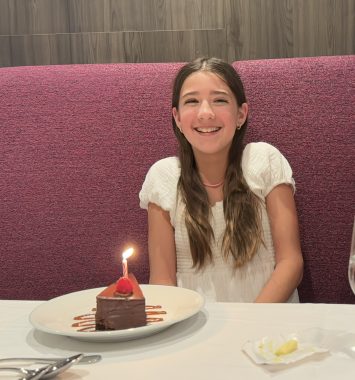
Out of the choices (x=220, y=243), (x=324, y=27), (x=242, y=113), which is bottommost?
(x=220, y=243)

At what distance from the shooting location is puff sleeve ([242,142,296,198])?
1.73m

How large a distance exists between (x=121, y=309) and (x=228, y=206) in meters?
0.80

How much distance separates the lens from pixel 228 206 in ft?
5.62

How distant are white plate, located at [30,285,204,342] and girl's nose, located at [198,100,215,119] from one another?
2.21 ft

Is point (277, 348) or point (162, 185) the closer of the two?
point (277, 348)

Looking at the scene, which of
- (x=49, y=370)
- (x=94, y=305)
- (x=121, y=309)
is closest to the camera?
(x=49, y=370)

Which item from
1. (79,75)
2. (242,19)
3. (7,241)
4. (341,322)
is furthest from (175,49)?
(341,322)

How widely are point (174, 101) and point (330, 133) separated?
48 cm

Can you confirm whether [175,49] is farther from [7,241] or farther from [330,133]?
[7,241]

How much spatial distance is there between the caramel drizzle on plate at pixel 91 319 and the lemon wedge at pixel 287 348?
241mm

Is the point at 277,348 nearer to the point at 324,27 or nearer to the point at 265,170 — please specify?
the point at 265,170

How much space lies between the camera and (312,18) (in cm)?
230

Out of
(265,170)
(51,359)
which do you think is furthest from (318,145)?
(51,359)

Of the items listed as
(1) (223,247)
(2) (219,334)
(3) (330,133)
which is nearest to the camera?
(2) (219,334)
